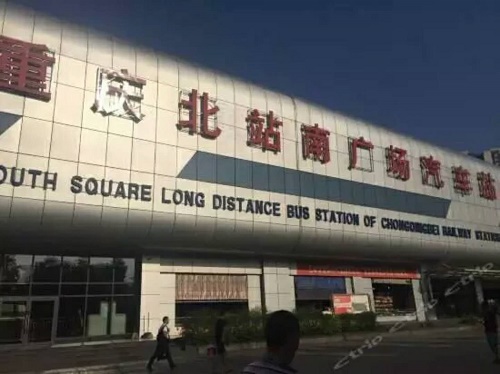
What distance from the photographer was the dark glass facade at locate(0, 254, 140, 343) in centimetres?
2120

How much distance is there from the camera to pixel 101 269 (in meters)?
23.8

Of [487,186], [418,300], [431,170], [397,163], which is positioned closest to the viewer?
[397,163]

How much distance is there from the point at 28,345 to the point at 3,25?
45.2ft

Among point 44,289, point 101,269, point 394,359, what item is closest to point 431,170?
point 394,359

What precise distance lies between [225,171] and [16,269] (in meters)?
11.0

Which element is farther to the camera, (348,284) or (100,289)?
(348,284)

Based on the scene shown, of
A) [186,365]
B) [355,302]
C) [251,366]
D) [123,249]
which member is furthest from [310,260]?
[251,366]

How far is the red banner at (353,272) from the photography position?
99.7 feet

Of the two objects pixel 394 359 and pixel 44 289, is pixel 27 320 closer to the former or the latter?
pixel 44 289

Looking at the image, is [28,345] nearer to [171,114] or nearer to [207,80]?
[171,114]

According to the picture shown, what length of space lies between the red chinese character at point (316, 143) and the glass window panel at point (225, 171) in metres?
5.63

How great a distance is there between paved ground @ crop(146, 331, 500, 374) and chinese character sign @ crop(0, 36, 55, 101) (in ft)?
38.8

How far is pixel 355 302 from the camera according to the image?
1131 inches

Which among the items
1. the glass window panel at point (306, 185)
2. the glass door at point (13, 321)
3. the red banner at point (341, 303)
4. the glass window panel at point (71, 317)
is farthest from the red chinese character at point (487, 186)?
the glass door at point (13, 321)
